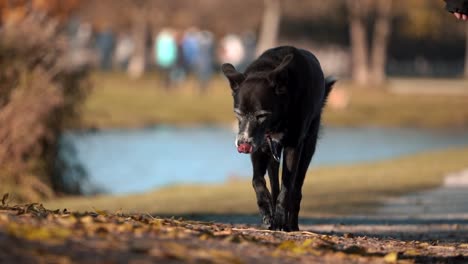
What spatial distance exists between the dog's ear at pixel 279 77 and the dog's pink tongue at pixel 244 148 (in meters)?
0.58

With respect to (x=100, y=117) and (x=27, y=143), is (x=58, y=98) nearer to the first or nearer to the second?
(x=27, y=143)

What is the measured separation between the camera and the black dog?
36.7ft

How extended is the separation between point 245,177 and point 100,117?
1435cm

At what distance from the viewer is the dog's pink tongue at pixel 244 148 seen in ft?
36.0

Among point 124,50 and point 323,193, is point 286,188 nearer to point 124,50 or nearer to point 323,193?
point 323,193

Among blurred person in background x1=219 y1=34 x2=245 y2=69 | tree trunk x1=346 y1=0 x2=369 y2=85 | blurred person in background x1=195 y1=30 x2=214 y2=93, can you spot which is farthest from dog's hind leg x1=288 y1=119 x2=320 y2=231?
tree trunk x1=346 y1=0 x2=369 y2=85

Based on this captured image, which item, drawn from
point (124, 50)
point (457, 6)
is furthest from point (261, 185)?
point (124, 50)

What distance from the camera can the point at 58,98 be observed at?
24.2 meters

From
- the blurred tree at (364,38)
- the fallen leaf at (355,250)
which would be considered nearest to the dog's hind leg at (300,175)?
the fallen leaf at (355,250)

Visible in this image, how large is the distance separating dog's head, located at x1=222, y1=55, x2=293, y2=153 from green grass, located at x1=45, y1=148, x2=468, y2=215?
6515mm

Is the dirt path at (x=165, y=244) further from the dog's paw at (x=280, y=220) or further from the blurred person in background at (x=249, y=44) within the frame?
the blurred person in background at (x=249, y=44)

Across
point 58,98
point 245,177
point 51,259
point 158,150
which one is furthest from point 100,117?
point 51,259

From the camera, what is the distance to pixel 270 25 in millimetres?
78062

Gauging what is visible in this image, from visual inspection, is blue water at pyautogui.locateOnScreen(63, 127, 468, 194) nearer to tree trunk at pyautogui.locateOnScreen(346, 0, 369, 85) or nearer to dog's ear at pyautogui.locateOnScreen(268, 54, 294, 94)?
dog's ear at pyautogui.locateOnScreen(268, 54, 294, 94)
